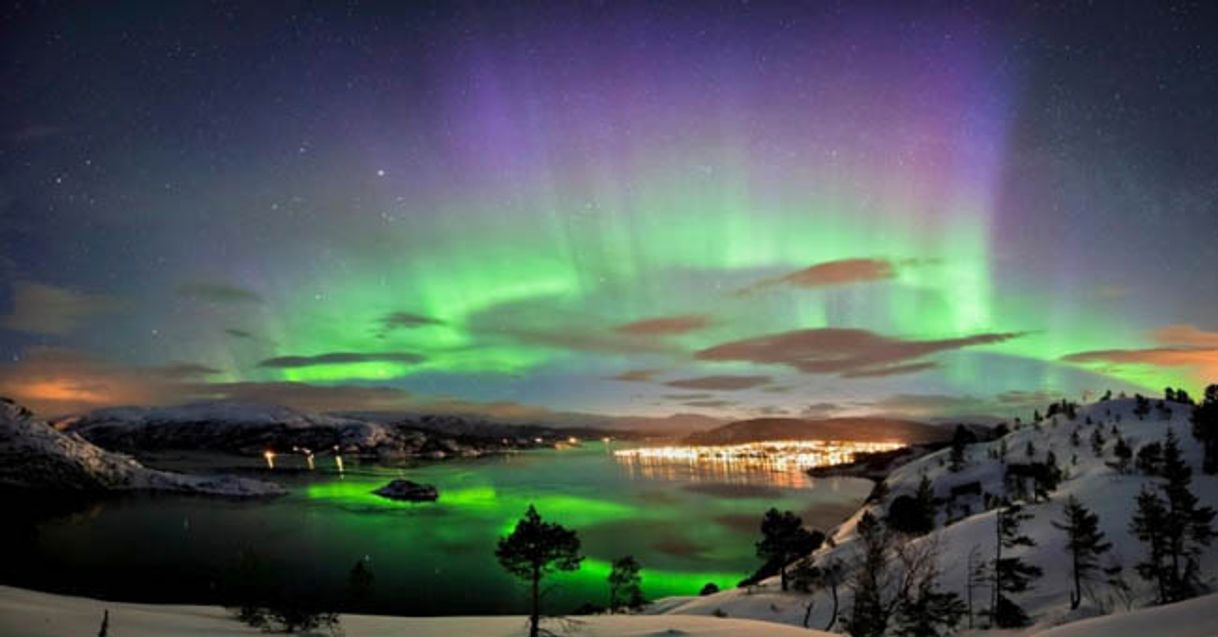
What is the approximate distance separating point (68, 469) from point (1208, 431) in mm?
261300

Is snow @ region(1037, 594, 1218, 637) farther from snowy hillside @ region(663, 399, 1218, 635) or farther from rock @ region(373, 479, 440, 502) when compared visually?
rock @ region(373, 479, 440, 502)

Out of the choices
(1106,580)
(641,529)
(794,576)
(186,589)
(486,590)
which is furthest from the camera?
(641,529)

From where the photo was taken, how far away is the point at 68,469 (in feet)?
557

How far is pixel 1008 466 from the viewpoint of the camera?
402 ft

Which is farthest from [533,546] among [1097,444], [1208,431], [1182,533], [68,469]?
[68,469]

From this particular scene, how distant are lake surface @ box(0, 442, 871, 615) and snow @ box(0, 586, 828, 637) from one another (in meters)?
31.4

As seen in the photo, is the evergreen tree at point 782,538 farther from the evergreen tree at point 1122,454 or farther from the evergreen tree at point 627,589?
the evergreen tree at point 1122,454

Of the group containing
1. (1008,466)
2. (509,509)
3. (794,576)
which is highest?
(1008,466)

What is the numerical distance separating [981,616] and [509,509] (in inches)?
5633

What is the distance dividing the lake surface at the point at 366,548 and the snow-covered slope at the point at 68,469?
15.7 metres

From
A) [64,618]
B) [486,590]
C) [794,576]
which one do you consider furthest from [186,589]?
[794,576]

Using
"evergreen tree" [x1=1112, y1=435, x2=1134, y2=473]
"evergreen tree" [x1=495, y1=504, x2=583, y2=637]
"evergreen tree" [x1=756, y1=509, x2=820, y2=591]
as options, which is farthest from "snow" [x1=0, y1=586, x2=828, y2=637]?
"evergreen tree" [x1=1112, y1=435, x2=1134, y2=473]

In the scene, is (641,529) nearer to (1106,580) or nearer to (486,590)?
(486,590)

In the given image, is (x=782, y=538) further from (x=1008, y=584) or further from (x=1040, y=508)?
(x=1040, y=508)
